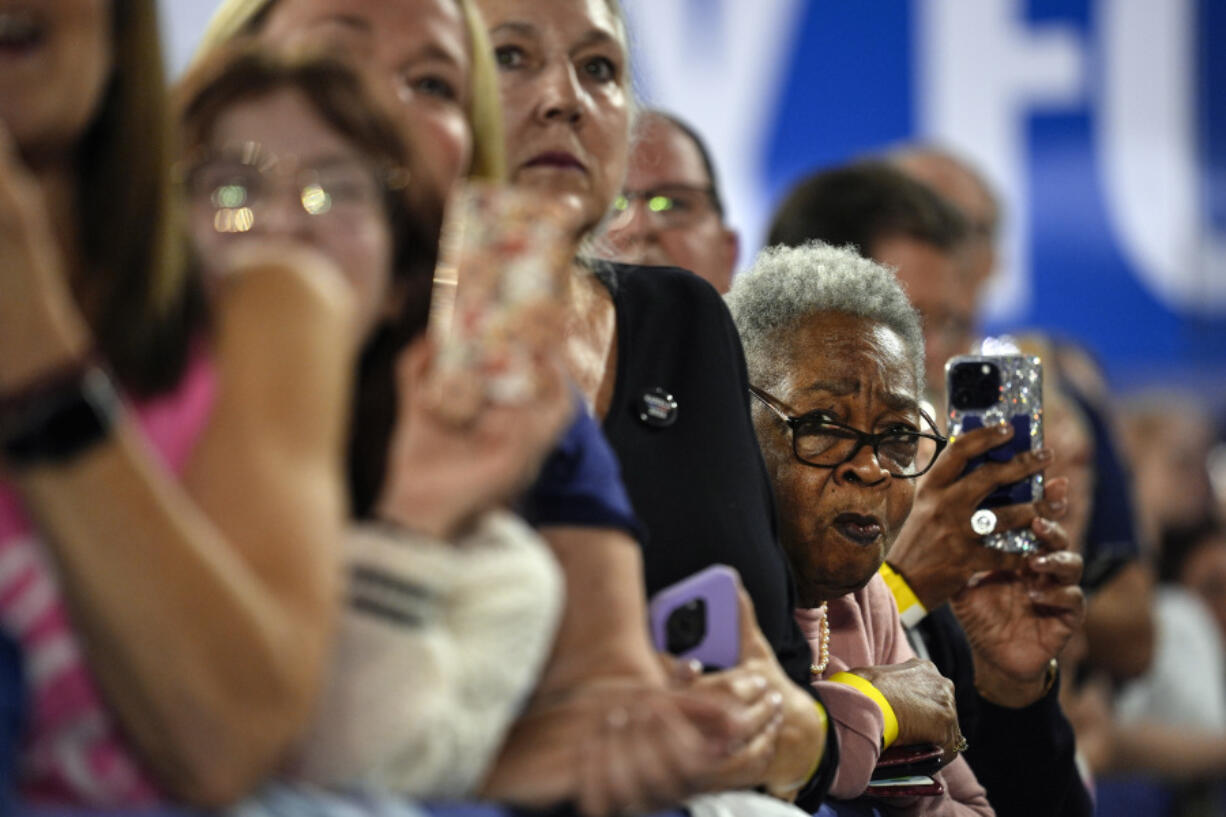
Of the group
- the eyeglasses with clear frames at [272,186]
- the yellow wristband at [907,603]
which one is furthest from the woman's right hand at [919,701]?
the eyeglasses with clear frames at [272,186]

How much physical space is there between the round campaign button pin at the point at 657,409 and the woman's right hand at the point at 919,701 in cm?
44

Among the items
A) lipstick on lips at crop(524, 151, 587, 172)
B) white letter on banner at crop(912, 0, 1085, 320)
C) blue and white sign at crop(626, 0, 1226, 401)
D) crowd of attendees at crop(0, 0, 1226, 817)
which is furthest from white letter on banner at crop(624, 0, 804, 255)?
lipstick on lips at crop(524, 151, 587, 172)

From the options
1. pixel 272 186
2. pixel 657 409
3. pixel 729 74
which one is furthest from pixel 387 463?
pixel 729 74

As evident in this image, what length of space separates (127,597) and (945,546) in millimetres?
1575

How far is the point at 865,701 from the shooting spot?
1.99m

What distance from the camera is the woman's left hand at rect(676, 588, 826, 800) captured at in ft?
5.11

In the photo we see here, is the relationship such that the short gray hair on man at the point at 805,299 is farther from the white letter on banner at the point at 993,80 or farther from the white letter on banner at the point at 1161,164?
the white letter on banner at the point at 1161,164

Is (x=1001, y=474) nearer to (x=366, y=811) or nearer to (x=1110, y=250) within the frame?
(x=366, y=811)

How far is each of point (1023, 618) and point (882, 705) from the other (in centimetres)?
54

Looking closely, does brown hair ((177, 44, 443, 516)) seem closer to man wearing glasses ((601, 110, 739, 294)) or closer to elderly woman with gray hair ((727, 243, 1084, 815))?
elderly woman with gray hair ((727, 243, 1084, 815))

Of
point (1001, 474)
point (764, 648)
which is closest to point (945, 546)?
point (1001, 474)

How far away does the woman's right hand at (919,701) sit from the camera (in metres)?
2.05

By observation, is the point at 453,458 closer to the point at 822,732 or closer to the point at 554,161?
the point at 822,732

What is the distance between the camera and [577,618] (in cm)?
146
